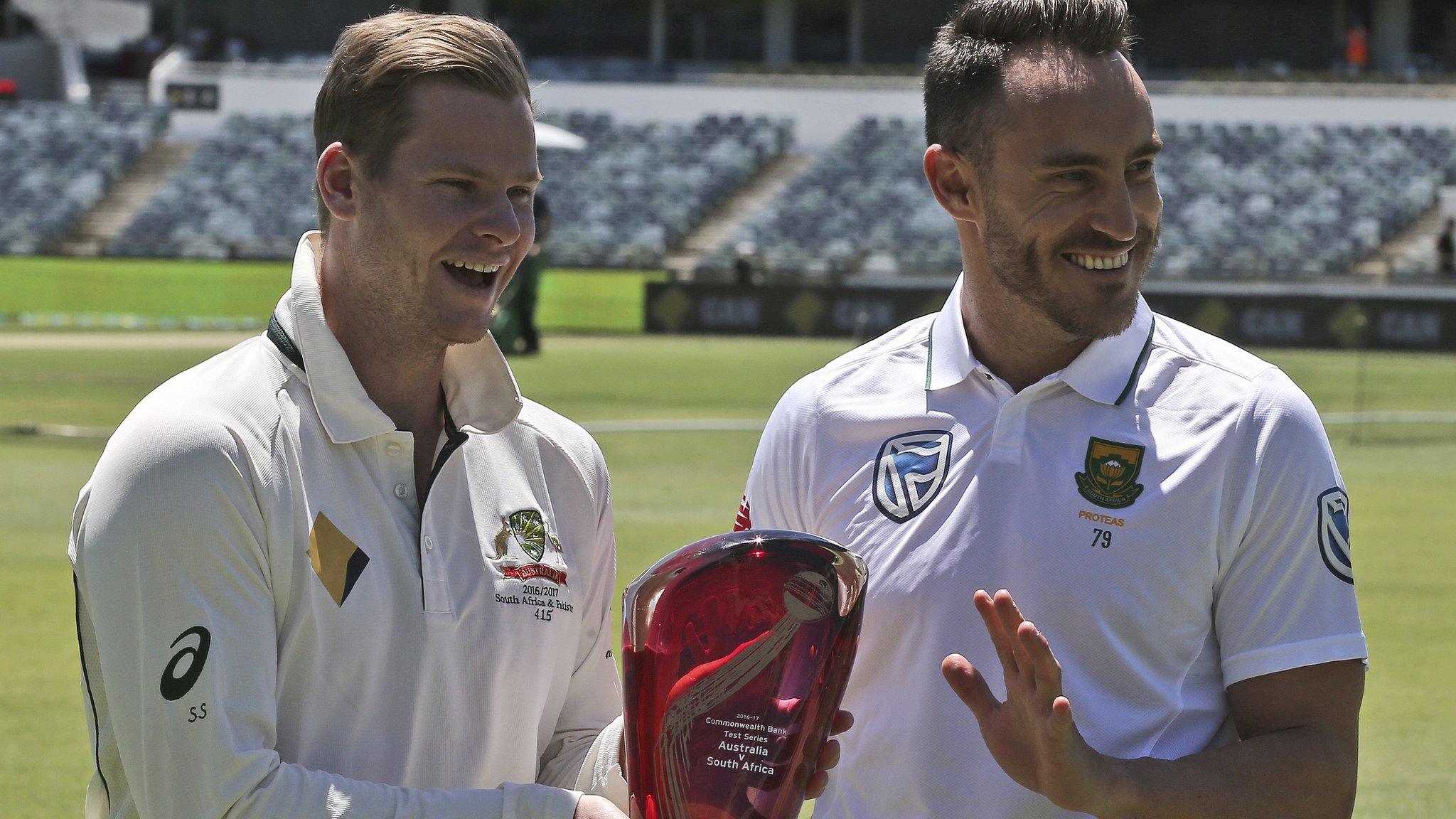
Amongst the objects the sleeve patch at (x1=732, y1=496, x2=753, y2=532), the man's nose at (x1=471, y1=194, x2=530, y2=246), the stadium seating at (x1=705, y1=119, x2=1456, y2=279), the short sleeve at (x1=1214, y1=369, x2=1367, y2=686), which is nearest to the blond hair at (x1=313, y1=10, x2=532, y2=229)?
the man's nose at (x1=471, y1=194, x2=530, y2=246)

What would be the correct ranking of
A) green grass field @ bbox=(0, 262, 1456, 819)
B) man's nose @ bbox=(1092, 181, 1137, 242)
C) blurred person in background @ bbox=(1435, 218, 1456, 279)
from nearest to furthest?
1. man's nose @ bbox=(1092, 181, 1137, 242)
2. green grass field @ bbox=(0, 262, 1456, 819)
3. blurred person in background @ bbox=(1435, 218, 1456, 279)

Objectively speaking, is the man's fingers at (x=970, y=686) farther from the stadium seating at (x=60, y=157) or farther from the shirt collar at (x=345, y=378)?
the stadium seating at (x=60, y=157)

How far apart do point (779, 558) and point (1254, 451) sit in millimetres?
724

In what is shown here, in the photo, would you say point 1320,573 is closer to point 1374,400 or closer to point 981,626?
point 981,626

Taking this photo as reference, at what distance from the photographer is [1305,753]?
2.15m

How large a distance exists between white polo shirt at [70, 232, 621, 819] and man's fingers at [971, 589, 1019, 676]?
0.60m

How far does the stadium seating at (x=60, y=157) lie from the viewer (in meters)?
43.6

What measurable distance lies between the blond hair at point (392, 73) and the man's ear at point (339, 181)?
0.01 meters

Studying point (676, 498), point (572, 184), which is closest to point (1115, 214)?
point (676, 498)

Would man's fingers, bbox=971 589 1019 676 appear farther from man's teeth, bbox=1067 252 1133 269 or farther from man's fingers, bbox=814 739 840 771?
man's teeth, bbox=1067 252 1133 269

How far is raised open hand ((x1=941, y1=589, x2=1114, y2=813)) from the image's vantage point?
1.96 metres

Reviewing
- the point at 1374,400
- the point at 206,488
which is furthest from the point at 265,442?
the point at 1374,400

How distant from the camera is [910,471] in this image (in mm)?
2404

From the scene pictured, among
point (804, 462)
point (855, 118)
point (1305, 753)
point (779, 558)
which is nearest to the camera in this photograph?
point (779, 558)
